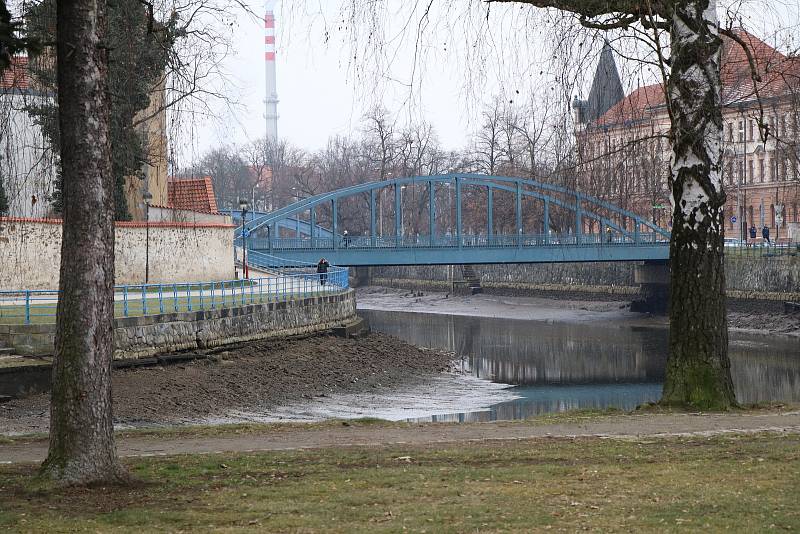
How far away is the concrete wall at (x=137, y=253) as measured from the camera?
28.1 m

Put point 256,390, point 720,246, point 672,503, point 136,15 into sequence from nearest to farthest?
point 672,503 < point 136,15 < point 720,246 < point 256,390

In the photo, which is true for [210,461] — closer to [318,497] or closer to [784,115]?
[318,497]

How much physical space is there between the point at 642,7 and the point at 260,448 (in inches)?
220

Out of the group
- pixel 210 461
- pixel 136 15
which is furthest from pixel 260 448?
pixel 136 15

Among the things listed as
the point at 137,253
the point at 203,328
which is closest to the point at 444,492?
the point at 203,328

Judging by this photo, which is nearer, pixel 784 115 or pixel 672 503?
pixel 672 503

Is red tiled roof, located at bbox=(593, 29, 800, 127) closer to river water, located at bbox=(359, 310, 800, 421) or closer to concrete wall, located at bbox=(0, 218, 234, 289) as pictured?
river water, located at bbox=(359, 310, 800, 421)

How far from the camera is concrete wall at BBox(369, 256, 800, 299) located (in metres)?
49.0

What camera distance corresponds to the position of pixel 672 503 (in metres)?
7.36

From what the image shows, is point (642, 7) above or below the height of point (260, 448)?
above

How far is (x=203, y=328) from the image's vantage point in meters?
28.0

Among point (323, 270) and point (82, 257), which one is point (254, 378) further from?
point (82, 257)

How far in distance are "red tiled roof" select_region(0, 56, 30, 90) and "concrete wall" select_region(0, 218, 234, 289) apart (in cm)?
1590

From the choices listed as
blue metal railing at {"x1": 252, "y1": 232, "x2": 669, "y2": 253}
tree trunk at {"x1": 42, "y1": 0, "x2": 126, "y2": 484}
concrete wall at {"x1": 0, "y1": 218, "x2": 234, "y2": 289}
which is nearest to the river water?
blue metal railing at {"x1": 252, "y1": 232, "x2": 669, "y2": 253}
